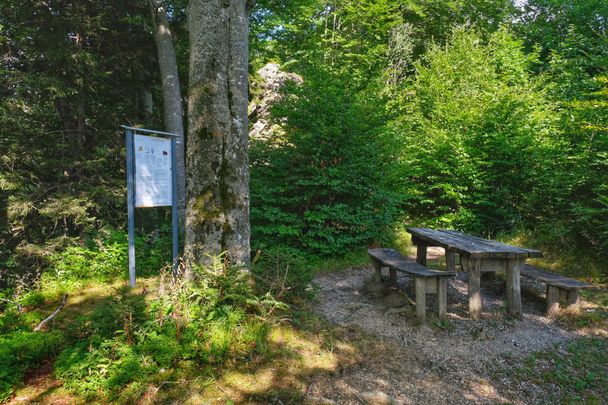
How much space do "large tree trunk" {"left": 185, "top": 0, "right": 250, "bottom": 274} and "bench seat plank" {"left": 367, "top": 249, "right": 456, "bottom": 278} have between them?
2057 mm

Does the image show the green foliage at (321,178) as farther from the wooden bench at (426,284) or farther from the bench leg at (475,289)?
the bench leg at (475,289)

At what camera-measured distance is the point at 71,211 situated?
7.34m

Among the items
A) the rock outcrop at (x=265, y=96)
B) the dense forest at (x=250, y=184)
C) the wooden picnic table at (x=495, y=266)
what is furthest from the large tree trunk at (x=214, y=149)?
the rock outcrop at (x=265, y=96)

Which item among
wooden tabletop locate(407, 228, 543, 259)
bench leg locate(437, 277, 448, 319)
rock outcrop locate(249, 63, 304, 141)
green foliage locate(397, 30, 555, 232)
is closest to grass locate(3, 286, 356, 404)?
bench leg locate(437, 277, 448, 319)

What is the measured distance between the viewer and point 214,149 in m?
4.42

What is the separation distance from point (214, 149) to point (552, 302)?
497 cm

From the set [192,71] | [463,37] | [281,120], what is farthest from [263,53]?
[192,71]

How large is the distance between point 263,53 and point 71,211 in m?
9.60

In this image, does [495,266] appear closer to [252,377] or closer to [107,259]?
[252,377]

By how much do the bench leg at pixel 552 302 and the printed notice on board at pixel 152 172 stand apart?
543 cm

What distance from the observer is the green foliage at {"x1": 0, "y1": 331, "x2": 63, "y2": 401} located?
2975 mm

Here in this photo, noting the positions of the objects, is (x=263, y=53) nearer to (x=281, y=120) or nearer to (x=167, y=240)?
(x=281, y=120)

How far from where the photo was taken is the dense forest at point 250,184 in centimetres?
358

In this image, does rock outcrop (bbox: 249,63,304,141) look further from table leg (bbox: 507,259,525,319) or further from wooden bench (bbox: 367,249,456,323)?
table leg (bbox: 507,259,525,319)
